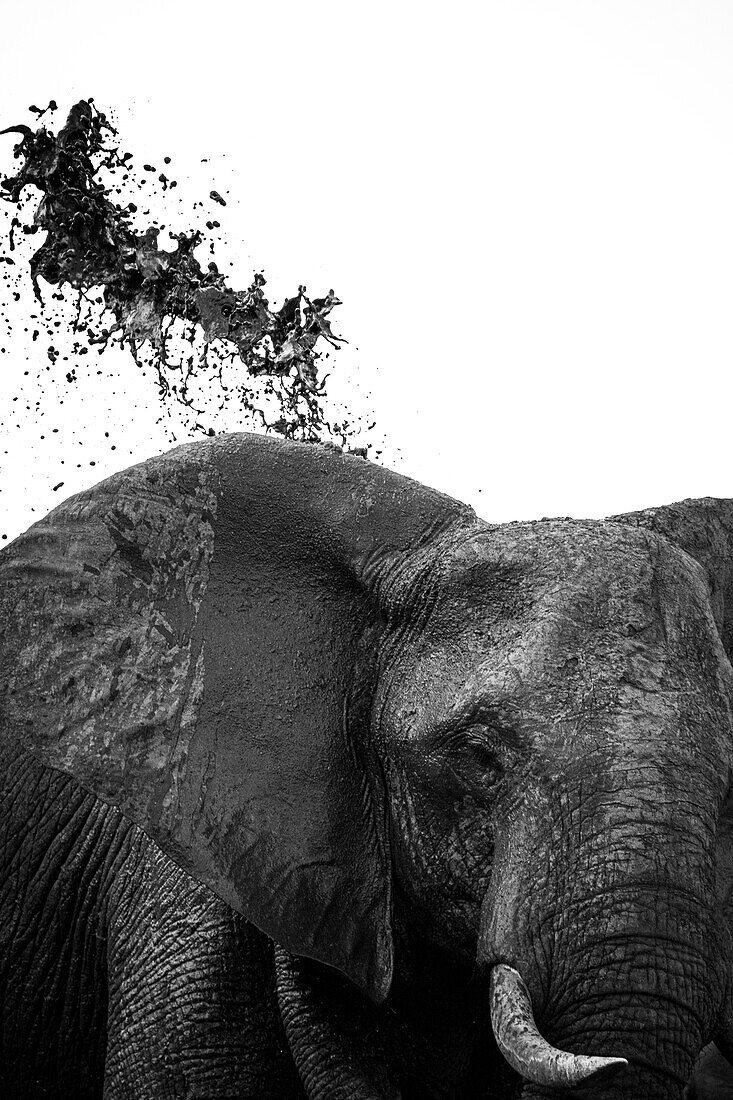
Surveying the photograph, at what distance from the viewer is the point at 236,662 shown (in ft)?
13.9

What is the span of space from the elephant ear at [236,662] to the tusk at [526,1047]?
0.66m

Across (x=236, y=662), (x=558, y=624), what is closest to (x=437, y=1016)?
(x=236, y=662)

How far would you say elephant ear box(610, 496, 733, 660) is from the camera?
16.2ft

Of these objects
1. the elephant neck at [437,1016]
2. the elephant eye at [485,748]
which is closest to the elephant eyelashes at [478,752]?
the elephant eye at [485,748]

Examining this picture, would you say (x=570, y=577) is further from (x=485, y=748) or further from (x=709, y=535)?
(x=709, y=535)

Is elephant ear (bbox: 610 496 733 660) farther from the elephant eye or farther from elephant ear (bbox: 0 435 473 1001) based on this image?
the elephant eye

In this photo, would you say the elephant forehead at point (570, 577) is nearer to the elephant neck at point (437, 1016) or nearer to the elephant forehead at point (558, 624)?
the elephant forehead at point (558, 624)

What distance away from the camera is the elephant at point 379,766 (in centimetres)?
344

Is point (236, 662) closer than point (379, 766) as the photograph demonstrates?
No

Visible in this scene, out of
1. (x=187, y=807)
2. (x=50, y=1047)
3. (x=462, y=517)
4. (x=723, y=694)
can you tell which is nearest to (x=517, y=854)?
(x=723, y=694)

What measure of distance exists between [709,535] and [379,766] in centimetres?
170

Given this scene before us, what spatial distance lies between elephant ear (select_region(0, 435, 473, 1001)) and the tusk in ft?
2.18

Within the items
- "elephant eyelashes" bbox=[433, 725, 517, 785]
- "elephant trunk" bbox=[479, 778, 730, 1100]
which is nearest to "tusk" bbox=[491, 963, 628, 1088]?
"elephant trunk" bbox=[479, 778, 730, 1100]

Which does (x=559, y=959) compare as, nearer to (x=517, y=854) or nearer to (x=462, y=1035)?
(x=517, y=854)
